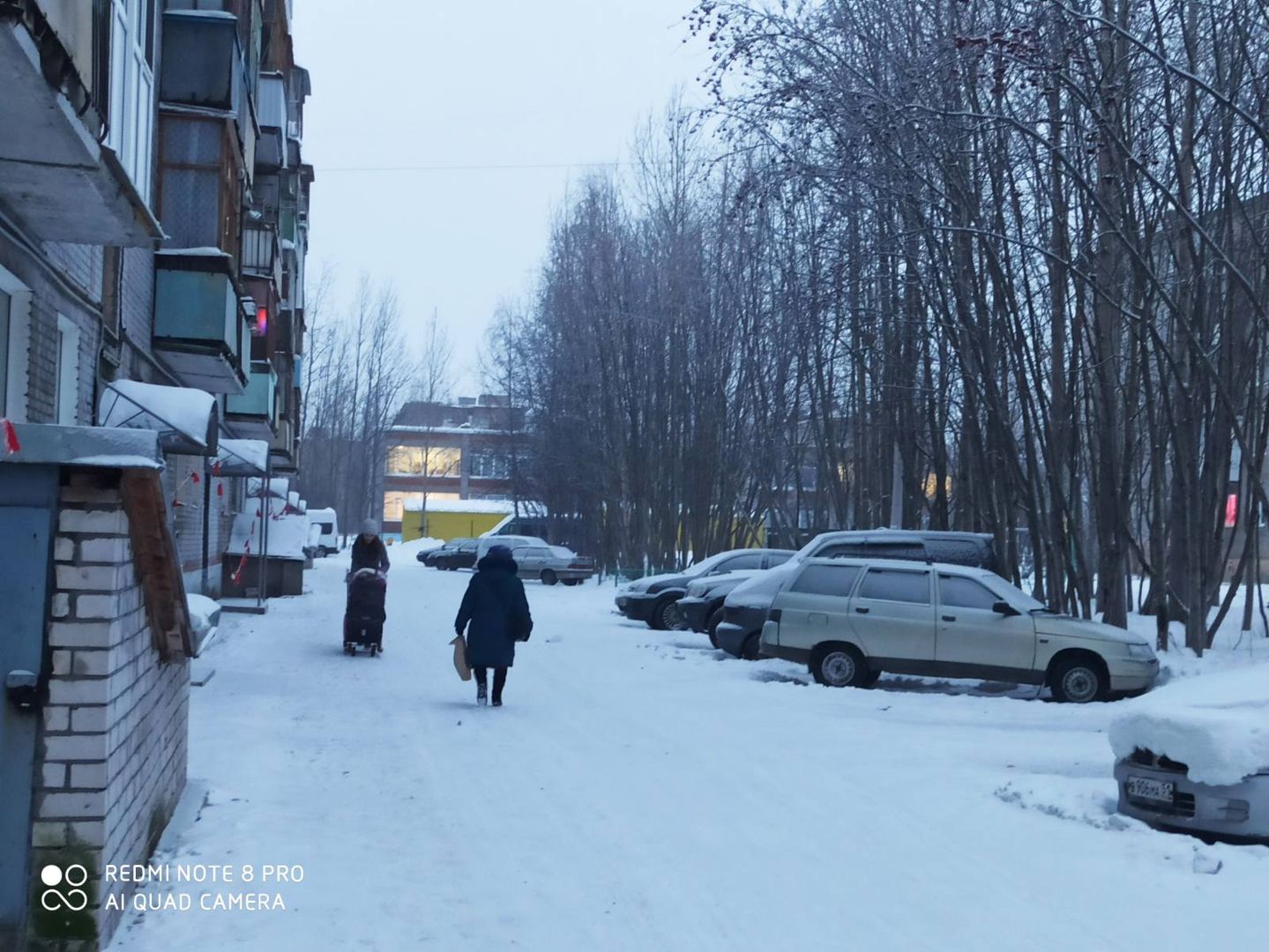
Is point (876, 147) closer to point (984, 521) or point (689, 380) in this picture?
point (984, 521)

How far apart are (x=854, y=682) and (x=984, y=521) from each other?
8733mm

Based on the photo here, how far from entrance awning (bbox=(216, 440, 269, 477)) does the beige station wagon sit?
1218 cm

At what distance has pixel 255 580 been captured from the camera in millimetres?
30938

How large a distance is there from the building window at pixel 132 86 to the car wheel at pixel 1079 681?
1070 cm

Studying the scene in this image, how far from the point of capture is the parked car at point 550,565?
5138 cm

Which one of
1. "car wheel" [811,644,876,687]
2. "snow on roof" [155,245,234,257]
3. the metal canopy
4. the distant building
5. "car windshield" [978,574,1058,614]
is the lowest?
"car wheel" [811,644,876,687]

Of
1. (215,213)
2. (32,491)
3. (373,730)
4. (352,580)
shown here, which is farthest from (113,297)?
(32,491)

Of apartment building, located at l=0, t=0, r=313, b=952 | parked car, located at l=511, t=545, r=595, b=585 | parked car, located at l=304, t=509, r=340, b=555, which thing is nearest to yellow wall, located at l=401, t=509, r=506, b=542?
parked car, located at l=304, t=509, r=340, b=555

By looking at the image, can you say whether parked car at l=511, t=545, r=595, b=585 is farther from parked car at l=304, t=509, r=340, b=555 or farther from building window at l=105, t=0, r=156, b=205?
building window at l=105, t=0, r=156, b=205

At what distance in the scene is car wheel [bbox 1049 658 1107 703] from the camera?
16031mm

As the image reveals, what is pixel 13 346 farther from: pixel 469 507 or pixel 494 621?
pixel 469 507

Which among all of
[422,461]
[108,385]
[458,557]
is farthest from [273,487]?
[422,461]

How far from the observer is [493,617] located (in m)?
13.5

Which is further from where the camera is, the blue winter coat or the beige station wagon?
the beige station wagon
